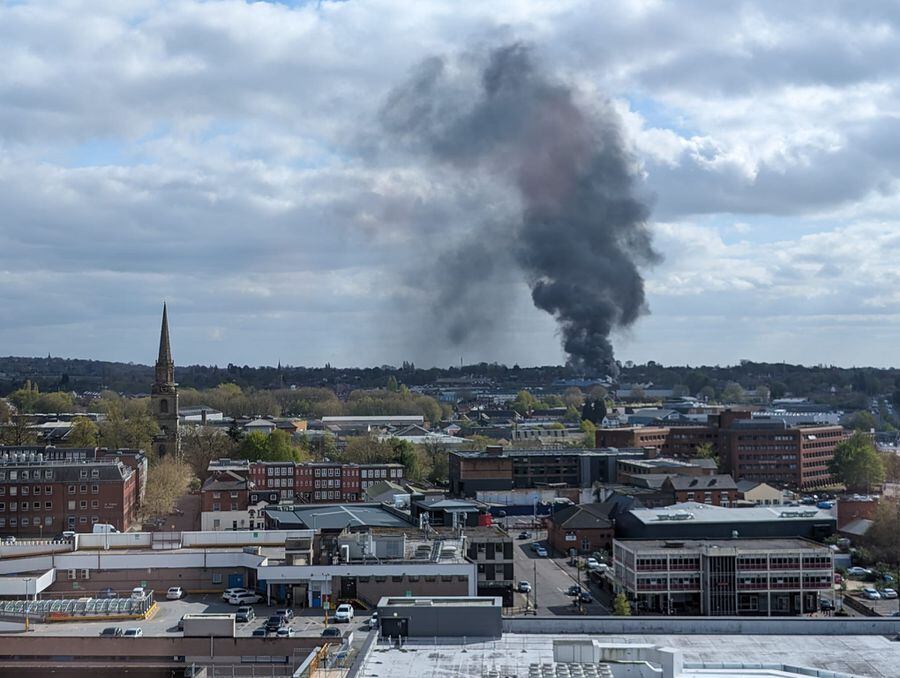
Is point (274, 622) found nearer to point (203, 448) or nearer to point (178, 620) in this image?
point (178, 620)

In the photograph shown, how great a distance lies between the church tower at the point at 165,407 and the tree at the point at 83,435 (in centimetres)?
346

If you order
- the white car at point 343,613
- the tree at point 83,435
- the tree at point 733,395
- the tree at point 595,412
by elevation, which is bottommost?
the white car at point 343,613

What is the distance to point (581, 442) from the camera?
77250 millimetres

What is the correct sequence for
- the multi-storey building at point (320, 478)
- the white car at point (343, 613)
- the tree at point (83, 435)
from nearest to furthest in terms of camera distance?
the white car at point (343, 613), the multi-storey building at point (320, 478), the tree at point (83, 435)

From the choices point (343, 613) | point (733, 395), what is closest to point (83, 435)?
point (343, 613)

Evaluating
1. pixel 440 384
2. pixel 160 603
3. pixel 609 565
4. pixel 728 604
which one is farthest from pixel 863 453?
pixel 440 384

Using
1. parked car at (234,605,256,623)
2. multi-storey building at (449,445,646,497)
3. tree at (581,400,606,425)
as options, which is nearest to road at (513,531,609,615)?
parked car at (234,605,256,623)

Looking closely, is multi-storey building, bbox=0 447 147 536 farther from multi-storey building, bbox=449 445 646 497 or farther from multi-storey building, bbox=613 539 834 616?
multi-storey building, bbox=449 445 646 497

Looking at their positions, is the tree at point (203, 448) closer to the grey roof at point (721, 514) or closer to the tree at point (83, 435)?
the tree at point (83, 435)

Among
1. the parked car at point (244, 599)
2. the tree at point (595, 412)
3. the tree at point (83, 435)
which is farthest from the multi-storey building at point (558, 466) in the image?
the parked car at point (244, 599)

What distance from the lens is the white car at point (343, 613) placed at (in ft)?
75.7

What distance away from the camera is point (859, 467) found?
6022cm

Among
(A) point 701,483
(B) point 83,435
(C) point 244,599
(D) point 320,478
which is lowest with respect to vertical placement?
(C) point 244,599

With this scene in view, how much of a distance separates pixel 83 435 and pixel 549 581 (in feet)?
119
